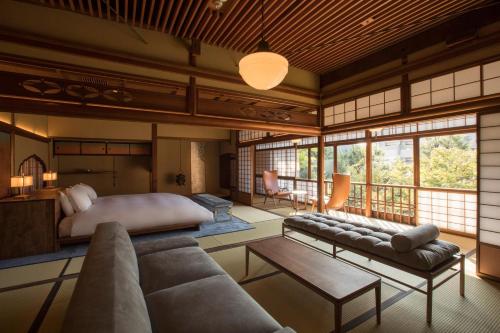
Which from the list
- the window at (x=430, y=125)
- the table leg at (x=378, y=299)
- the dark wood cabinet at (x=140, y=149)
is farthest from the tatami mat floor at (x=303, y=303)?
the dark wood cabinet at (x=140, y=149)

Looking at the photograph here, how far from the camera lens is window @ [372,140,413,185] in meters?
4.82

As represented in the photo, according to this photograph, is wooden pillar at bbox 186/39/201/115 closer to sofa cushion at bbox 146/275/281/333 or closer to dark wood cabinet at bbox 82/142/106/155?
sofa cushion at bbox 146/275/281/333

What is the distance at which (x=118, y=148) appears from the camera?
23.2ft

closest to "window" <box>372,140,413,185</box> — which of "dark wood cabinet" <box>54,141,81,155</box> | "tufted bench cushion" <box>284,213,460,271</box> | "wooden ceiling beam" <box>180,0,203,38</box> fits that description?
"tufted bench cushion" <box>284,213,460,271</box>

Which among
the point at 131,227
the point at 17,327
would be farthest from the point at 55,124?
the point at 17,327

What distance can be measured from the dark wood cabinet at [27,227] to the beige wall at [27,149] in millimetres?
1305

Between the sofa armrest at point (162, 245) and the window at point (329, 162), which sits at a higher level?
the window at point (329, 162)

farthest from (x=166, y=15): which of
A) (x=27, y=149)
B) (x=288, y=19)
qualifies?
(x=27, y=149)

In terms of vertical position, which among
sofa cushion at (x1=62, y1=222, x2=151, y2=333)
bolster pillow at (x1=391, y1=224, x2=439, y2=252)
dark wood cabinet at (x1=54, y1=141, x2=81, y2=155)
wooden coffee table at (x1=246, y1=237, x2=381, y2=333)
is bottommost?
wooden coffee table at (x1=246, y1=237, x2=381, y2=333)

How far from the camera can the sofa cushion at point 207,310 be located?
1186 mm

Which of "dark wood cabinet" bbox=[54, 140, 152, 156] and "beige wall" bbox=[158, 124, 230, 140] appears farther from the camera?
"beige wall" bbox=[158, 124, 230, 140]

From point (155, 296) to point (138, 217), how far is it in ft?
8.70

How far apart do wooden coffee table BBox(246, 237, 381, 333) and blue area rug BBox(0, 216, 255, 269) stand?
72.9 inches

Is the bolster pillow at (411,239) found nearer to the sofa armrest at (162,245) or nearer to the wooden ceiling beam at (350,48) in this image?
the sofa armrest at (162,245)
